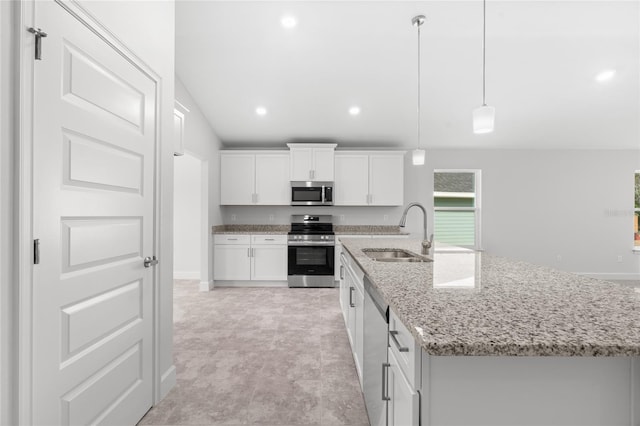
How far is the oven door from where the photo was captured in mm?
4898

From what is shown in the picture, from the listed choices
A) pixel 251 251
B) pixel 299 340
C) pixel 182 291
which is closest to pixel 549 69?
pixel 299 340

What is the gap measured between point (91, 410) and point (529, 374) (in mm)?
1730

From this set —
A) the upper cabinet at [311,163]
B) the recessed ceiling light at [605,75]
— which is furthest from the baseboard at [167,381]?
the recessed ceiling light at [605,75]

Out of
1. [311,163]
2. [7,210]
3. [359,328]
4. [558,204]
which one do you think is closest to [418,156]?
[359,328]

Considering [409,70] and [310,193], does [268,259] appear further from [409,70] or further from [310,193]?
[409,70]

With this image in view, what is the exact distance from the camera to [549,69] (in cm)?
374

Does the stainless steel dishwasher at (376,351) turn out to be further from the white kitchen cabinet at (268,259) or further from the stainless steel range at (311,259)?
the white kitchen cabinet at (268,259)

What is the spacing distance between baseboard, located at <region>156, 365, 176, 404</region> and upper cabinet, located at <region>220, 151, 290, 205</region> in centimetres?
334

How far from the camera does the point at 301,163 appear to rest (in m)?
5.10

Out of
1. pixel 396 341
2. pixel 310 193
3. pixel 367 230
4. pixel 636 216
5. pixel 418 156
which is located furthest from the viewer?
pixel 636 216

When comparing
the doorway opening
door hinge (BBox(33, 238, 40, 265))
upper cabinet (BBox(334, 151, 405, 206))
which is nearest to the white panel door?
door hinge (BBox(33, 238, 40, 265))

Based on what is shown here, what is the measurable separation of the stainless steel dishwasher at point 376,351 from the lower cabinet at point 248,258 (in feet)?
10.8

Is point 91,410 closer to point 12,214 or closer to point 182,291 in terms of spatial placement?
point 12,214

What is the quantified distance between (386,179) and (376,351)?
399 centimetres
